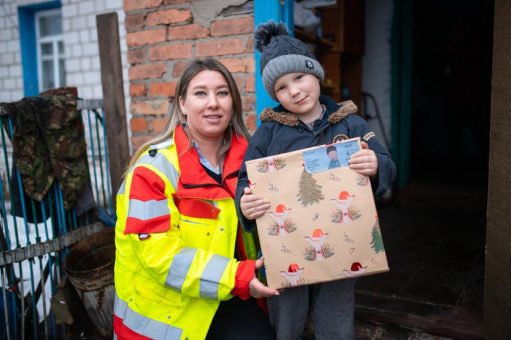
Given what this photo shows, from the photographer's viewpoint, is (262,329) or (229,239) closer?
(229,239)

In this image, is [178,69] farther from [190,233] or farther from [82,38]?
[82,38]

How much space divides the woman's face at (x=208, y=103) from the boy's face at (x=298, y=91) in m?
0.25

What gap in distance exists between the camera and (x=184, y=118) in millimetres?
1983

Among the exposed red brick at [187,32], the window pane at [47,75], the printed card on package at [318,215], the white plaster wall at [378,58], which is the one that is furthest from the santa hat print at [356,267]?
the window pane at [47,75]

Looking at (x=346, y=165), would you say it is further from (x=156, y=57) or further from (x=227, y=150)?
(x=156, y=57)

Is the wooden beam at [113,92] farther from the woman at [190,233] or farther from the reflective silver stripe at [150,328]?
the reflective silver stripe at [150,328]

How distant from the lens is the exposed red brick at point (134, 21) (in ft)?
9.61

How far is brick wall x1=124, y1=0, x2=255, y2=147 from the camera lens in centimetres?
261

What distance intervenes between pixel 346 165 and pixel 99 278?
5.16ft

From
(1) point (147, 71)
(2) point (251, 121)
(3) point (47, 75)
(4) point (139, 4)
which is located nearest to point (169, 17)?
(4) point (139, 4)

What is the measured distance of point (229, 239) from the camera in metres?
1.80

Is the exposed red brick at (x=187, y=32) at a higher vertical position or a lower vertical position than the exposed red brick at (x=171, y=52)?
higher

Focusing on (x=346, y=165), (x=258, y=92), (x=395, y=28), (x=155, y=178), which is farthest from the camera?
(x=395, y=28)

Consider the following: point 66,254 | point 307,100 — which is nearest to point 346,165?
point 307,100
